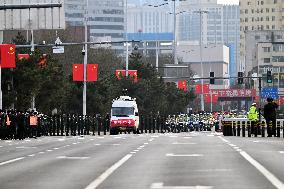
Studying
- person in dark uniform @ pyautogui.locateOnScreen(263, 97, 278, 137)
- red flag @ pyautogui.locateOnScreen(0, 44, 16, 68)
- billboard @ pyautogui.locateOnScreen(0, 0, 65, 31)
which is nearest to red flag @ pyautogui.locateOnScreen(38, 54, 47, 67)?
billboard @ pyautogui.locateOnScreen(0, 0, 65, 31)

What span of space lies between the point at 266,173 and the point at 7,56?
43620 mm

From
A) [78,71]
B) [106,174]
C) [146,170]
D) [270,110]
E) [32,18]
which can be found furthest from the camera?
[78,71]

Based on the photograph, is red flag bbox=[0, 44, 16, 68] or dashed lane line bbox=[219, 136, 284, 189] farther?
red flag bbox=[0, 44, 16, 68]

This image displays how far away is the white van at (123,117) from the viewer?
79.1 m

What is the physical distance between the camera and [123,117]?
79.5m

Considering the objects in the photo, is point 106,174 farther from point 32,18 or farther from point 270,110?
point 32,18

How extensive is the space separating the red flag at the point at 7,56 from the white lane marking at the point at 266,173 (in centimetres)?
3642

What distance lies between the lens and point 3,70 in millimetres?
71125

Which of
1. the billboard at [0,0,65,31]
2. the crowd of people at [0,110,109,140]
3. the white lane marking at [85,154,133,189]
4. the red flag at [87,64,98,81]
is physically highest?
the billboard at [0,0,65,31]

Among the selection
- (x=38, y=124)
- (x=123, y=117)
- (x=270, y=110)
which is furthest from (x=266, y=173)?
(x=123, y=117)

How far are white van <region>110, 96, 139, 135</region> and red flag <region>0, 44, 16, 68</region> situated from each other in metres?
17.7

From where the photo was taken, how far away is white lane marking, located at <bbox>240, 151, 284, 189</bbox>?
16.6 metres

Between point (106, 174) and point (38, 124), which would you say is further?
point (38, 124)

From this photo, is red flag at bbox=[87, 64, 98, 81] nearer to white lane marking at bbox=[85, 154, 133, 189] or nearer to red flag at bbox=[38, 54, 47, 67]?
red flag at bbox=[38, 54, 47, 67]
